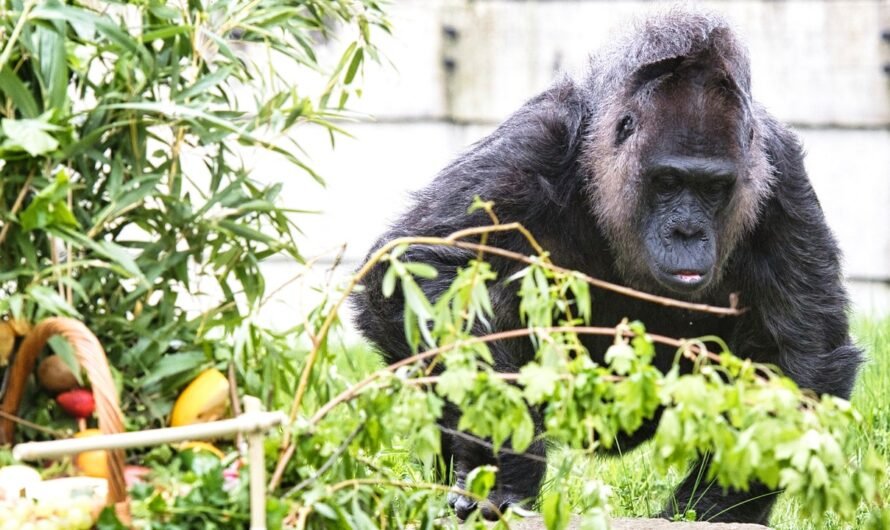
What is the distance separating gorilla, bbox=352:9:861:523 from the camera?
186 inches

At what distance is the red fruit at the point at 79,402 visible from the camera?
9.41 ft

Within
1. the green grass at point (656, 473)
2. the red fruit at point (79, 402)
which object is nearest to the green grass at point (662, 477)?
the green grass at point (656, 473)

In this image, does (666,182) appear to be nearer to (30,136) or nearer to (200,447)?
(200,447)

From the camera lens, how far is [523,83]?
10594 millimetres

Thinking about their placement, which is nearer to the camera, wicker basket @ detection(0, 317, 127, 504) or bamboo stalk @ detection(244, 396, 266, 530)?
bamboo stalk @ detection(244, 396, 266, 530)

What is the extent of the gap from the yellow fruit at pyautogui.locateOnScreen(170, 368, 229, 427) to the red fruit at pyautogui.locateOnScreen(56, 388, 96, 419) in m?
0.18

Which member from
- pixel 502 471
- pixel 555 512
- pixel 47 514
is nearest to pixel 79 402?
pixel 47 514

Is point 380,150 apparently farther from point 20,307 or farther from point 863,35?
point 20,307

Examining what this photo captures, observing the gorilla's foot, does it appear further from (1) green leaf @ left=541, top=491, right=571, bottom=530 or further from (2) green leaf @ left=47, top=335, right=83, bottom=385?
(2) green leaf @ left=47, top=335, right=83, bottom=385

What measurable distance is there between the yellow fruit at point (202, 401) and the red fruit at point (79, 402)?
180mm

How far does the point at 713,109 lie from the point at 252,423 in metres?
2.75

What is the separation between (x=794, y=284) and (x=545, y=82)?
5.58 m

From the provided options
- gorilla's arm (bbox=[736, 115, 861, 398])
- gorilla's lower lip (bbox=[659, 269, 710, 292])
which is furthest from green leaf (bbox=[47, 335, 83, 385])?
gorilla's arm (bbox=[736, 115, 861, 398])

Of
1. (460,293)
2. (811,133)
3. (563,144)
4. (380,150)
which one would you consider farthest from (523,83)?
(460,293)
